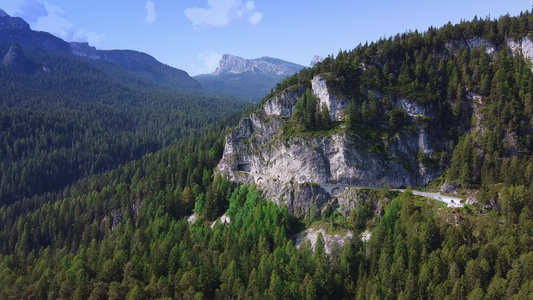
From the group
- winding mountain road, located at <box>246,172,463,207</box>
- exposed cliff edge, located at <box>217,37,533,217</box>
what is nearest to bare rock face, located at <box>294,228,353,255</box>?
exposed cliff edge, located at <box>217,37,533,217</box>

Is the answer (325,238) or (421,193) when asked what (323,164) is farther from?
(421,193)

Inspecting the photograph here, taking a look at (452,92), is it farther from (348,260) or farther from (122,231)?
(122,231)

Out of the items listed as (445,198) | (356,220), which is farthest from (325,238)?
(445,198)

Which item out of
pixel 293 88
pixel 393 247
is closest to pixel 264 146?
pixel 293 88

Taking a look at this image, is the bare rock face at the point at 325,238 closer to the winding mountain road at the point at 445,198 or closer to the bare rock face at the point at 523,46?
the winding mountain road at the point at 445,198

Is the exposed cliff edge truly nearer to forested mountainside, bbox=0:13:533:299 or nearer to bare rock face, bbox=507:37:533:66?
bare rock face, bbox=507:37:533:66

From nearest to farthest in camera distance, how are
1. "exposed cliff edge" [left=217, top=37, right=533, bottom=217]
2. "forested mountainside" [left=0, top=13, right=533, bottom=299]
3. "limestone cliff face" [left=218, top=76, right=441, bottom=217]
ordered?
"forested mountainside" [left=0, top=13, right=533, bottom=299], "limestone cliff face" [left=218, top=76, right=441, bottom=217], "exposed cliff edge" [left=217, top=37, right=533, bottom=217]
